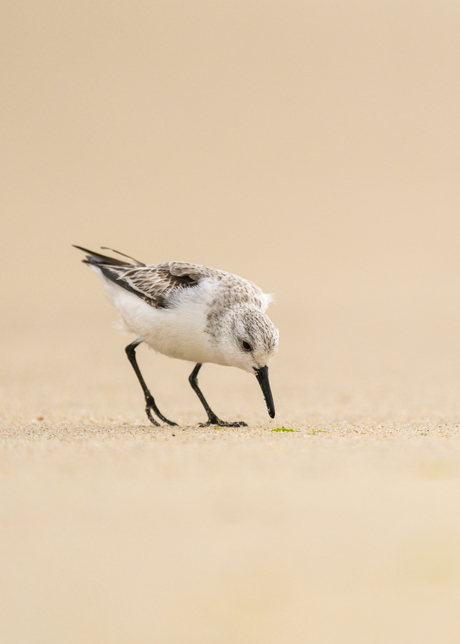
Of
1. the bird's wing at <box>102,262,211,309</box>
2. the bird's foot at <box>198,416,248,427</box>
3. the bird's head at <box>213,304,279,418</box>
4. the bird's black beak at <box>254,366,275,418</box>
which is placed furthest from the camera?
the bird's foot at <box>198,416,248,427</box>

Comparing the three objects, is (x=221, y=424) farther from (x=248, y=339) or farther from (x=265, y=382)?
(x=248, y=339)

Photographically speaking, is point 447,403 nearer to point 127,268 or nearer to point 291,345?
point 127,268

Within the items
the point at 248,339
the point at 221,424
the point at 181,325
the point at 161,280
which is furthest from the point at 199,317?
the point at 221,424

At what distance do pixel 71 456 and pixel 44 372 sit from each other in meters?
7.07

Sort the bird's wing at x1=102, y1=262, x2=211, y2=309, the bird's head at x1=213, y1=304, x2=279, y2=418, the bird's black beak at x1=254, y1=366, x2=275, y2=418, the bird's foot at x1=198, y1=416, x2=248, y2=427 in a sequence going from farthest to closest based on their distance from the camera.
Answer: the bird's foot at x1=198, y1=416, x2=248, y2=427
the bird's wing at x1=102, y1=262, x2=211, y2=309
the bird's black beak at x1=254, y1=366, x2=275, y2=418
the bird's head at x1=213, y1=304, x2=279, y2=418

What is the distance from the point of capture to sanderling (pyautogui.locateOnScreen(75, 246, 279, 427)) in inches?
238

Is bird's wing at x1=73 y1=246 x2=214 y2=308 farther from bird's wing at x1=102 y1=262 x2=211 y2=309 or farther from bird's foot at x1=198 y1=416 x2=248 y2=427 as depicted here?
bird's foot at x1=198 y1=416 x2=248 y2=427

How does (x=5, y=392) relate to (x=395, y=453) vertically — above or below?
below

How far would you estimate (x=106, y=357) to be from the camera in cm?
1402

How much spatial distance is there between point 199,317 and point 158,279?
0.72 metres

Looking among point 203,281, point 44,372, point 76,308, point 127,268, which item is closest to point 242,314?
point 203,281

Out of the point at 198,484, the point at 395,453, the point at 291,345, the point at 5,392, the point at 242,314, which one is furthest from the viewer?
the point at 291,345

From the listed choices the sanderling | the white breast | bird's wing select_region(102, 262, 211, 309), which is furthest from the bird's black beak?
bird's wing select_region(102, 262, 211, 309)

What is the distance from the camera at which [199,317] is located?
20.4ft
